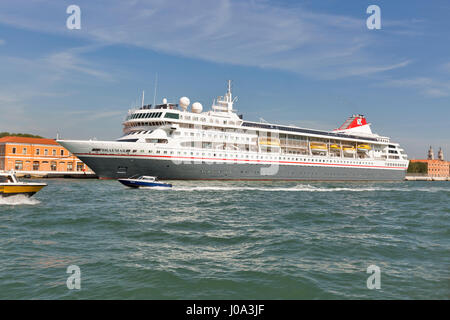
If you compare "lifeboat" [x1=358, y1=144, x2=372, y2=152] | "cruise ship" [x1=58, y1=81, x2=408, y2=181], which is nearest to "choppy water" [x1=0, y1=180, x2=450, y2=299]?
"cruise ship" [x1=58, y1=81, x2=408, y2=181]

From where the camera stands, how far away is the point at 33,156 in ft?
234

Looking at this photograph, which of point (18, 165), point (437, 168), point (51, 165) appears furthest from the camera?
point (437, 168)

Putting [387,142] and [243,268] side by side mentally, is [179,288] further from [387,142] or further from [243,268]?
[387,142]

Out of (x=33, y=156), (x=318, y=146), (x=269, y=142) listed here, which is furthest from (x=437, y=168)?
(x=33, y=156)

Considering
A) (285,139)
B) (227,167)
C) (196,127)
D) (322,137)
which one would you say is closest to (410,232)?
(227,167)

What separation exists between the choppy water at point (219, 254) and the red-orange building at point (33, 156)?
58.9 meters

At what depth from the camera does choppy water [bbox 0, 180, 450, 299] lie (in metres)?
7.76

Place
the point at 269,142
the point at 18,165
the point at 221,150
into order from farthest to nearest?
1. the point at 18,165
2. the point at 269,142
3. the point at 221,150

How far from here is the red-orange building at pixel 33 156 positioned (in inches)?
2712

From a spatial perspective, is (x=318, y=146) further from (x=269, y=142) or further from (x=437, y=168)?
(x=437, y=168)

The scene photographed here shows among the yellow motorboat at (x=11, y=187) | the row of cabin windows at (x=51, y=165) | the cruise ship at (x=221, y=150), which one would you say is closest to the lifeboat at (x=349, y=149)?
the cruise ship at (x=221, y=150)

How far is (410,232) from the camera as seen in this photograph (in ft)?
48.0

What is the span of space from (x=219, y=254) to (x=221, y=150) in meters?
39.0

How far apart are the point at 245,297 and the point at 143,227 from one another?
26.9ft
